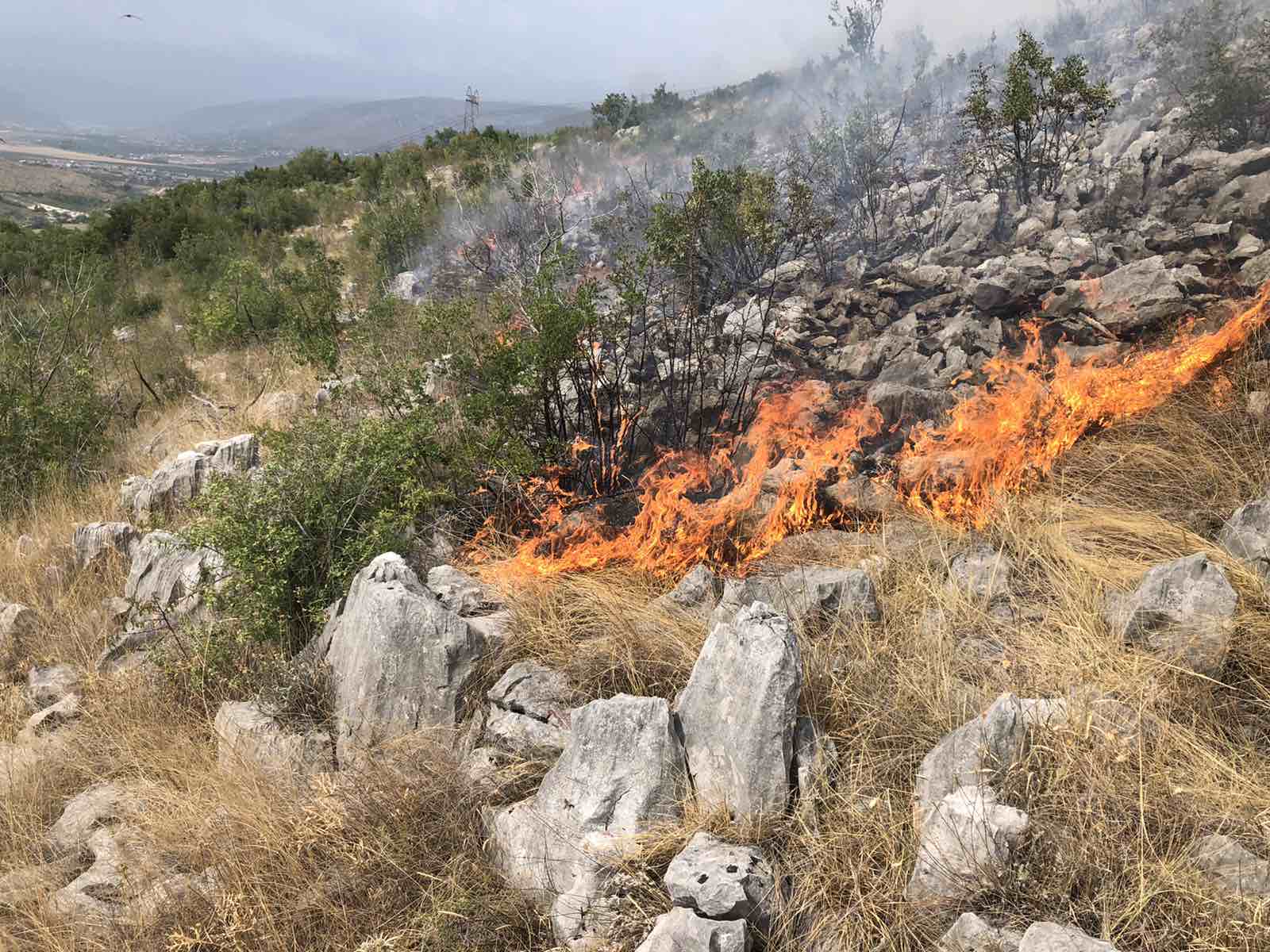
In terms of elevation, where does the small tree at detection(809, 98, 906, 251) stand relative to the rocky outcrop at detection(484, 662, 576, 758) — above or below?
above

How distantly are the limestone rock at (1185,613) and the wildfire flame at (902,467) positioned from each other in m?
1.29

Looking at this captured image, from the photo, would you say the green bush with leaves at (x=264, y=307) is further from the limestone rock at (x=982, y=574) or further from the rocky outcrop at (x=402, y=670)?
the limestone rock at (x=982, y=574)

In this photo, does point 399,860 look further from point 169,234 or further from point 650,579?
point 169,234

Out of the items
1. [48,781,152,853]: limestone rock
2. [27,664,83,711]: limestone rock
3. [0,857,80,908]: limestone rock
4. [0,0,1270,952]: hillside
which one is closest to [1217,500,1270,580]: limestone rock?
[0,0,1270,952]: hillside

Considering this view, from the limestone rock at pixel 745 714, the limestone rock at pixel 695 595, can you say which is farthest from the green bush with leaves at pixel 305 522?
the limestone rock at pixel 745 714

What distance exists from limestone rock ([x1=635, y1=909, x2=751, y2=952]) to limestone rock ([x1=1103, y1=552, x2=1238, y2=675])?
2236 millimetres

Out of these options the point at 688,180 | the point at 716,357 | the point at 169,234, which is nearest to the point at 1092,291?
the point at 716,357

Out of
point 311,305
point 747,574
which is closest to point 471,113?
point 311,305

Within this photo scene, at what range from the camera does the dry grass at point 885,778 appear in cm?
278

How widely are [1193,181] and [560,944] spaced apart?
7738 mm

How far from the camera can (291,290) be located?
1245 centimetres

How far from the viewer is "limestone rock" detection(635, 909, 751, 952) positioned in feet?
8.91

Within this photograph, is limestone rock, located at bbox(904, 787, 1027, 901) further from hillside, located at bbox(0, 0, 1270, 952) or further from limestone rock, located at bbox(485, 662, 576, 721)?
limestone rock, located at bbox(485, 662, 576, 721)

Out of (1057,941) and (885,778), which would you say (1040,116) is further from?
(1057,941)
